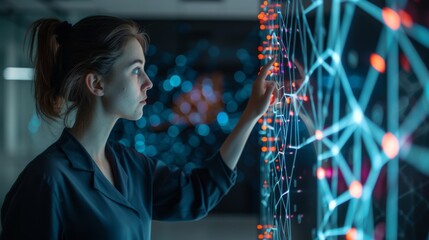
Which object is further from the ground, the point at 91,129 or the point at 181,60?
the point at 181,60

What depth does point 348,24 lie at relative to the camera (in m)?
0.52

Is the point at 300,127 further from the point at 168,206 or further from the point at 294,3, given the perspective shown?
the point at 168,206

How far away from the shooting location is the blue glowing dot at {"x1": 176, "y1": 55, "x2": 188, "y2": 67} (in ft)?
10.6

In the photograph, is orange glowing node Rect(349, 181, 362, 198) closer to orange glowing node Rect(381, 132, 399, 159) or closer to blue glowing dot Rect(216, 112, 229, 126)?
orange glowing node Rect(381, 132, 399, 159)

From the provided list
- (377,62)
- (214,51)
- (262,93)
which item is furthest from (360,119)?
(214,51)

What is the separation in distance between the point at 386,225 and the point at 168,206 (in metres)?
1.01

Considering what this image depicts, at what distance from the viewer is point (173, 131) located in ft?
10.5

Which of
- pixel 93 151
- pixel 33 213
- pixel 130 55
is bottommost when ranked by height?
pixel 33 213

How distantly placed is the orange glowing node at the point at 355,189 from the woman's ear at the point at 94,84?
812 mm

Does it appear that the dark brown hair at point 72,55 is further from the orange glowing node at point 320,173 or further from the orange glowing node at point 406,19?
the orange glowing node at point 406,19

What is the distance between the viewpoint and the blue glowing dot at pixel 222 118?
3.21 m

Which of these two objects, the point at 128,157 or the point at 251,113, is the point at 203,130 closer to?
the point at 128,157

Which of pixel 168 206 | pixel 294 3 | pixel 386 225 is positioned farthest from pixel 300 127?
pixel 168 206

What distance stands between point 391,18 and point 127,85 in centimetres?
85
